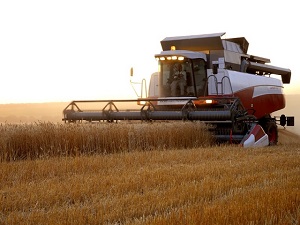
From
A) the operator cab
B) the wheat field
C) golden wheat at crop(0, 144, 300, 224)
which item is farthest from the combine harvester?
golden wheat at crop(0, 144, 300, 224)

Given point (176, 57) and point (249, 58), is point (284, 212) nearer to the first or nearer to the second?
point (176, 57)

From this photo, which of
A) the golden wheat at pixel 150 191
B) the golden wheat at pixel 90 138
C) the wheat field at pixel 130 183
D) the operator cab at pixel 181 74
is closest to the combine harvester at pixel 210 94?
the operator cab at pixel 181 74

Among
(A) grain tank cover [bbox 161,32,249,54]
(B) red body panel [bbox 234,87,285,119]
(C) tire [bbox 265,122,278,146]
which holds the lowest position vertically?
(C) tire [bbox 265,122,278,146]

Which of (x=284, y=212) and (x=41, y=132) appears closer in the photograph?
(x=284, y=212)

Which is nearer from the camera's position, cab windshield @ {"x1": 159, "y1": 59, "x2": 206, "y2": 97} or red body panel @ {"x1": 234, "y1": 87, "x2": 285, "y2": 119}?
cab windshield @ {"x1": 159, "y1": 59, "x2": 206, "y2": 97}

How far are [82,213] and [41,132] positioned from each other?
4941mm

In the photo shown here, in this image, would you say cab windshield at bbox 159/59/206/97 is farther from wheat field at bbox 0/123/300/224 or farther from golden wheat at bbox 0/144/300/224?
golden wheat at bbox 0/144/300/224

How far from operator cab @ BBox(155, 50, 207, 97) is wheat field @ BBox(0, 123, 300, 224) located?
3.51 metres

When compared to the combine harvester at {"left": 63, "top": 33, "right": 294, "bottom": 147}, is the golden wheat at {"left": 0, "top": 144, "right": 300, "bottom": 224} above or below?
below

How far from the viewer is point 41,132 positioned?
28.8 ft

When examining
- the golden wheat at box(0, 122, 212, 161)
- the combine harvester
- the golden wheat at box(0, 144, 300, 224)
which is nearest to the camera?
the golden wheat at box(0, 144, 300, 224)

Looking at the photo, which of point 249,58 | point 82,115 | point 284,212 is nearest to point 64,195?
point 284,212

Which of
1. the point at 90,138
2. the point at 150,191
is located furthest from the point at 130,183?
the point at 90,138

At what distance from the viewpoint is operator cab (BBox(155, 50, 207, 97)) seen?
1345cm
